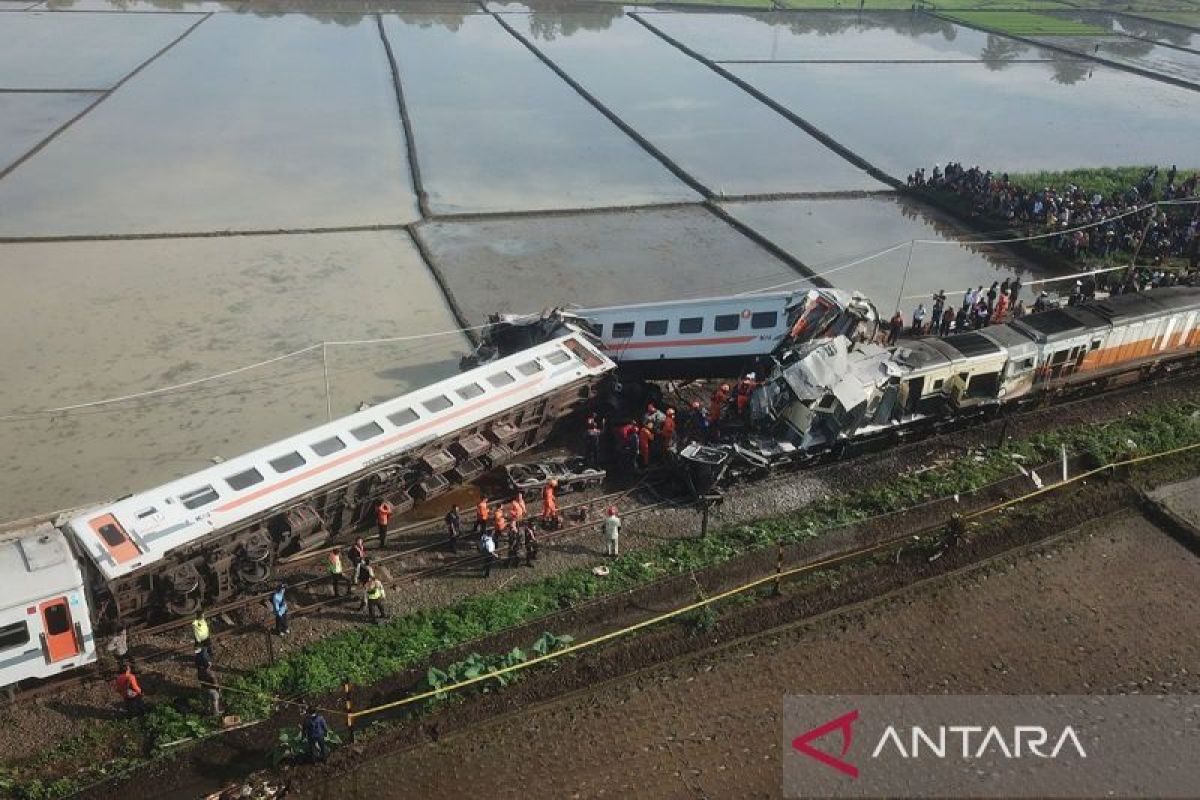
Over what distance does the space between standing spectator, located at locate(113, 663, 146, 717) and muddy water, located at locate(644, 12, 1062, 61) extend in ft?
213

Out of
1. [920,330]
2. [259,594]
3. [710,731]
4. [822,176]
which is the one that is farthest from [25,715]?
[822,176]

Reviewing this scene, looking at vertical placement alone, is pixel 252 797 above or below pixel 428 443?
below

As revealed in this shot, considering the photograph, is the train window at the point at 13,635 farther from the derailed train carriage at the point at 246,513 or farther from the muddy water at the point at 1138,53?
the muddy water at the point at 1138,53

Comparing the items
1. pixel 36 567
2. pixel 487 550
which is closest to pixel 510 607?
pixel 487 550

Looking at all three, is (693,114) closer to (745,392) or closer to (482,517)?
(745,392)

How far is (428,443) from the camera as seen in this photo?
2069cm

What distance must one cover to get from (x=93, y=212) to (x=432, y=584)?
2825 centimetres

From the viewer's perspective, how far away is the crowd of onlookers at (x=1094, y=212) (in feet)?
122

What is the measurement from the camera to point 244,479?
18656 millimetres

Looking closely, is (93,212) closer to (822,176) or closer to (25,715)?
(25,715)

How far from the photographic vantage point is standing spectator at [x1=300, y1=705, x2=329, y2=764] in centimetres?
1473

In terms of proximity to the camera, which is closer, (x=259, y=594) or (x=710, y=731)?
(x=710, y=731)

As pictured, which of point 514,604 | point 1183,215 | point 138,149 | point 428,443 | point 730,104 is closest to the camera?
point 514,604

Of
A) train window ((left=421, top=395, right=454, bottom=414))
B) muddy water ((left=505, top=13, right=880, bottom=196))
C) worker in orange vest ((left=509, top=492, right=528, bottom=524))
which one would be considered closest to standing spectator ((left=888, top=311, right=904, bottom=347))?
worker in orange vest ((left=509, top=492, right=528, bottom=524))
